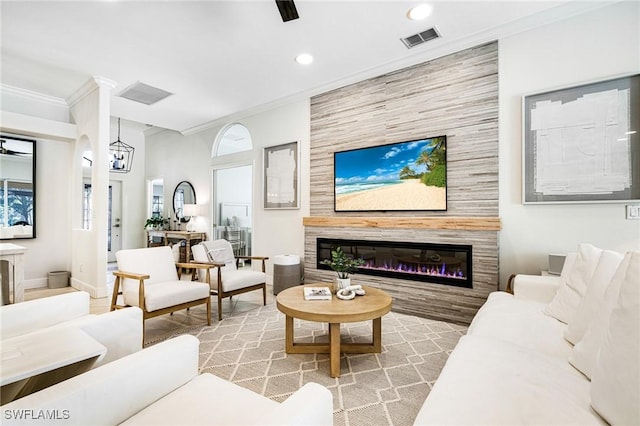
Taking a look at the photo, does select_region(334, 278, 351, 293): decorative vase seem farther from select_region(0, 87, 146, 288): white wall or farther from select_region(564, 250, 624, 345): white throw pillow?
select_region(0, 87, 146, 288): white wall

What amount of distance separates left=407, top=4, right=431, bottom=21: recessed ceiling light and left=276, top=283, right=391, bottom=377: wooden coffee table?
2.52 metres

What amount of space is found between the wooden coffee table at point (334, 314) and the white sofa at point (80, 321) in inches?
39.2

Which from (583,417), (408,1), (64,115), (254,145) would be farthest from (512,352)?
(64,115)

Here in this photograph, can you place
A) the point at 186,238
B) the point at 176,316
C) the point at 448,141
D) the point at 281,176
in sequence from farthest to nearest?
the point at 186,238
the point at 281,176
the point at 176,316
the point at 448,141

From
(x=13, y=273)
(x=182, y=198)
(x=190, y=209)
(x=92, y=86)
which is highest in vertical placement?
(x=92, y=86)

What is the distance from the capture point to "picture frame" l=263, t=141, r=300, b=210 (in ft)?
15.2

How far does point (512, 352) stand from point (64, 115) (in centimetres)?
649

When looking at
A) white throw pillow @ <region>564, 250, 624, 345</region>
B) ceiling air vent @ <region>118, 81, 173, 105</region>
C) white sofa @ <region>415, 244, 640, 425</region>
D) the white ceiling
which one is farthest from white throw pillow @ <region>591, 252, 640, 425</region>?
ceiling air vent @ <region>118, 81, 173, 105</region>

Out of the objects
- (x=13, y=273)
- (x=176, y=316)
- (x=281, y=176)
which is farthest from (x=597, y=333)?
(x=13, y=273)

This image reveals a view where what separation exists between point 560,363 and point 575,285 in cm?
74

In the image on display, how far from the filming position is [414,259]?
11.4 ft

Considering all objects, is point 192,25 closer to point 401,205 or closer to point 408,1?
point 408,1

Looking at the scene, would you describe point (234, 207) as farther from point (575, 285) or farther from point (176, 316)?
point (575, 285)

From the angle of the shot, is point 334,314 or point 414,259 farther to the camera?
point 414,259
